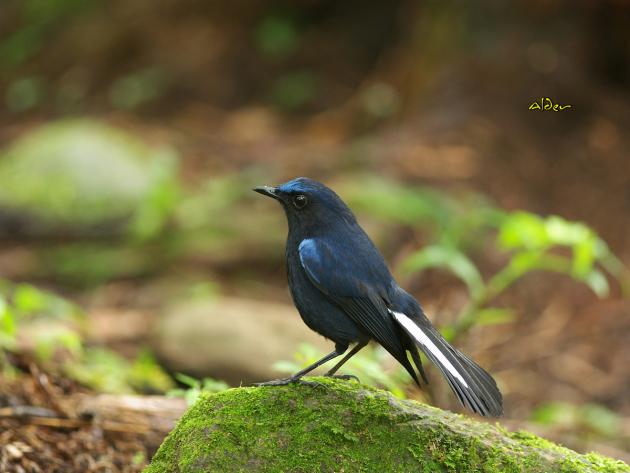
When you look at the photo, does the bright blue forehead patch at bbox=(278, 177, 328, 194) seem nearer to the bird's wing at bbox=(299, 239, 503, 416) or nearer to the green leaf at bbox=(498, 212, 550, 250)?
the bird's wing at bbox=(299, 239, 503, 416)

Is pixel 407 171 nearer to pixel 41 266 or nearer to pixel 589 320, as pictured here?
pixel 589 320

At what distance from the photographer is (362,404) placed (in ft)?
10.5

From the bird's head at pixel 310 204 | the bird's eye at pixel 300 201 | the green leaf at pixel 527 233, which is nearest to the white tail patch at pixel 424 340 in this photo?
the bird's head at pixel 310 204

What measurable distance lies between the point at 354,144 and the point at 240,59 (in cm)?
383

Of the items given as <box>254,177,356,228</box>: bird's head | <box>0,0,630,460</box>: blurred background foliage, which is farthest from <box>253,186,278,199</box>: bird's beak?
<box>0,0,630,460</box>: blurred background foliage

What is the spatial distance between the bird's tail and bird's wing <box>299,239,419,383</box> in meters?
0.08

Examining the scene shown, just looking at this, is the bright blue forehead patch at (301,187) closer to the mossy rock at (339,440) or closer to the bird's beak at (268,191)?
the bird's beak at (268,191)

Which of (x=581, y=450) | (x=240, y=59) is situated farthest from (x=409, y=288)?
(x=240, y=59)

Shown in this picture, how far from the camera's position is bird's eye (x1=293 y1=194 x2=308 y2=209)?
3.73 m

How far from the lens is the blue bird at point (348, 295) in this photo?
3.34 meters
